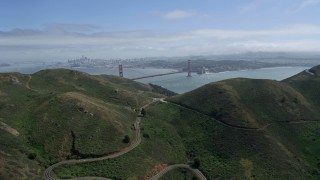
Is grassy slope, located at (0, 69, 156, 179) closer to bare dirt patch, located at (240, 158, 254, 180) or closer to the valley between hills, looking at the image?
the valley between hills

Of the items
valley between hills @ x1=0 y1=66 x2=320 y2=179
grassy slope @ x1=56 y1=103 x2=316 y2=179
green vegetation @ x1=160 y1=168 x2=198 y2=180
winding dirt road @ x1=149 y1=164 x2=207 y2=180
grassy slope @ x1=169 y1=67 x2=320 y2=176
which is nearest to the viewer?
grassy slope @ x1=56 y1=103 x2=316 y2=179

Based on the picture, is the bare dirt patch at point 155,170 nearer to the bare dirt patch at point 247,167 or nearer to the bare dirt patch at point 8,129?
the bare dirt patch at point 247,167

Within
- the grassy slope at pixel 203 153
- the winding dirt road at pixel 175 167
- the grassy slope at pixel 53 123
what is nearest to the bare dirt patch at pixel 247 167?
the grassy slope at pixel 203 153

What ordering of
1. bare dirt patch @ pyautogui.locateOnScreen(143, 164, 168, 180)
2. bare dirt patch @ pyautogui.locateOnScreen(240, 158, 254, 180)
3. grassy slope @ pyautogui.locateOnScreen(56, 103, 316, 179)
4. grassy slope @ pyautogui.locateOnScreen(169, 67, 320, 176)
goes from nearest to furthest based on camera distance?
grassy slope @ pyautogui.locateOnScreen(56, 103, 316, 179) < bare dirt patch @ pyautogui.locateOnScreen(143, 164, 168, 180) < bare dirt patch @ pyautogui.locateOnScreen(240, 158, 254, 180) < grassy slope @ pyautogui.locateOnScreen(169, 67, 320, 176)

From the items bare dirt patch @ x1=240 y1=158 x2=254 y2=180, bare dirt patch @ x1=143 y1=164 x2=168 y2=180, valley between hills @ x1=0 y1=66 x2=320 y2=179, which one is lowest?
bare dirt patch @ x1=240 y1=158 x2=254 y2=180

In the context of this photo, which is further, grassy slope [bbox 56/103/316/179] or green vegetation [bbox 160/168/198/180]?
green vegetation [bbox 160/168/198/180]

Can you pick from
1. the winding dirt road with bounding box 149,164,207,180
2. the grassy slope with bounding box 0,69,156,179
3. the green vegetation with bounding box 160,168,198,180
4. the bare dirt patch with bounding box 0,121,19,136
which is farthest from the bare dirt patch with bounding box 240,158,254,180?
the bare dirt patch with bounding box 0,121,19,136

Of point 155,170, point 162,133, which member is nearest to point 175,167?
point 155,170
